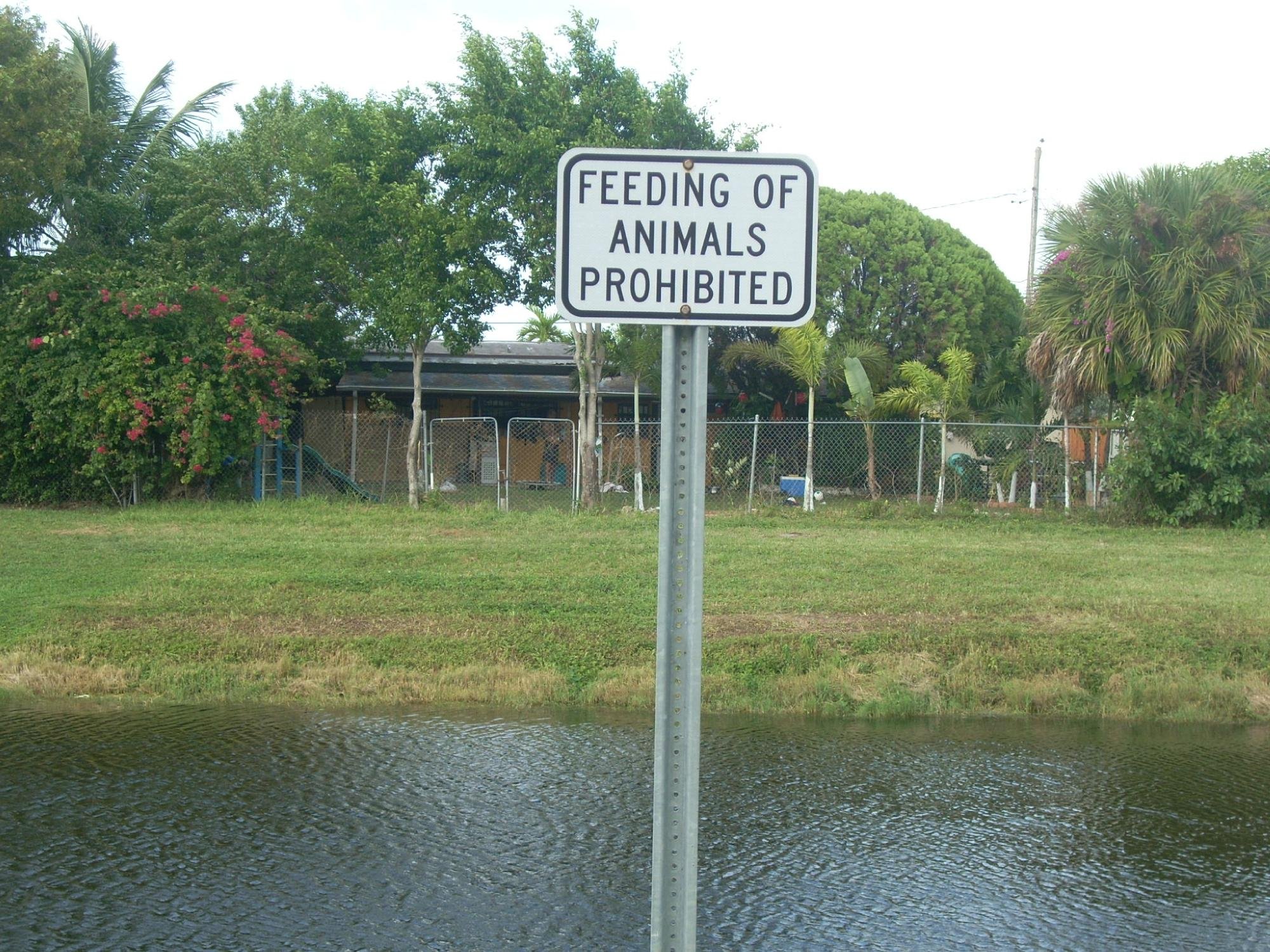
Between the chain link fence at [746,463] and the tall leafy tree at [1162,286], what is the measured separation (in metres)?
1.25

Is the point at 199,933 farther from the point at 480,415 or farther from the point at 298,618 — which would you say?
the point at 480,415

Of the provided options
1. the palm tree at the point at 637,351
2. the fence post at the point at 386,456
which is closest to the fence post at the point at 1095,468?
the palm tree at the point at 637,351

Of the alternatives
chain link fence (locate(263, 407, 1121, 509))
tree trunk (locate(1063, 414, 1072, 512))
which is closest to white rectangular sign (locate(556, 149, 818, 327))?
chain link fence (locate(263, 407, 1121, 509))

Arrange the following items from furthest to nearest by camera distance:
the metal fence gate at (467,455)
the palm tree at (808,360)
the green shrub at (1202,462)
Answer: the metal fence gate at (467,455) < the palm tree at (808,360) < the green shrub at (1202,462)

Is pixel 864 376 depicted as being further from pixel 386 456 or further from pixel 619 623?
pixel 619 623

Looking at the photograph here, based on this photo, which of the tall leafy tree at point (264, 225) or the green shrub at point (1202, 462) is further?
the tall leafy tree at point (264, 225)

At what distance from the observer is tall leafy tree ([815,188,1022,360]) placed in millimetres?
27828

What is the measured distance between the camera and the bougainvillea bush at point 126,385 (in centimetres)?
1784

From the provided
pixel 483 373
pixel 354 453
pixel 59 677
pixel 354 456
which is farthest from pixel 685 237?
pixel 483 373

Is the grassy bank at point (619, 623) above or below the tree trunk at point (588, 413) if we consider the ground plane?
below

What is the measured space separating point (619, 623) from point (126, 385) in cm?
1115

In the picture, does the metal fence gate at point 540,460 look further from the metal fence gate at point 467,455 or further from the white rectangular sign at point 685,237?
the white rectangular sign at point 685,237

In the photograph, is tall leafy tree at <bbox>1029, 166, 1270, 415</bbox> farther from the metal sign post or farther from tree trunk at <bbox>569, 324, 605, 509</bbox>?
the metal sign post

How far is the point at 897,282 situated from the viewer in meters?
28.3
